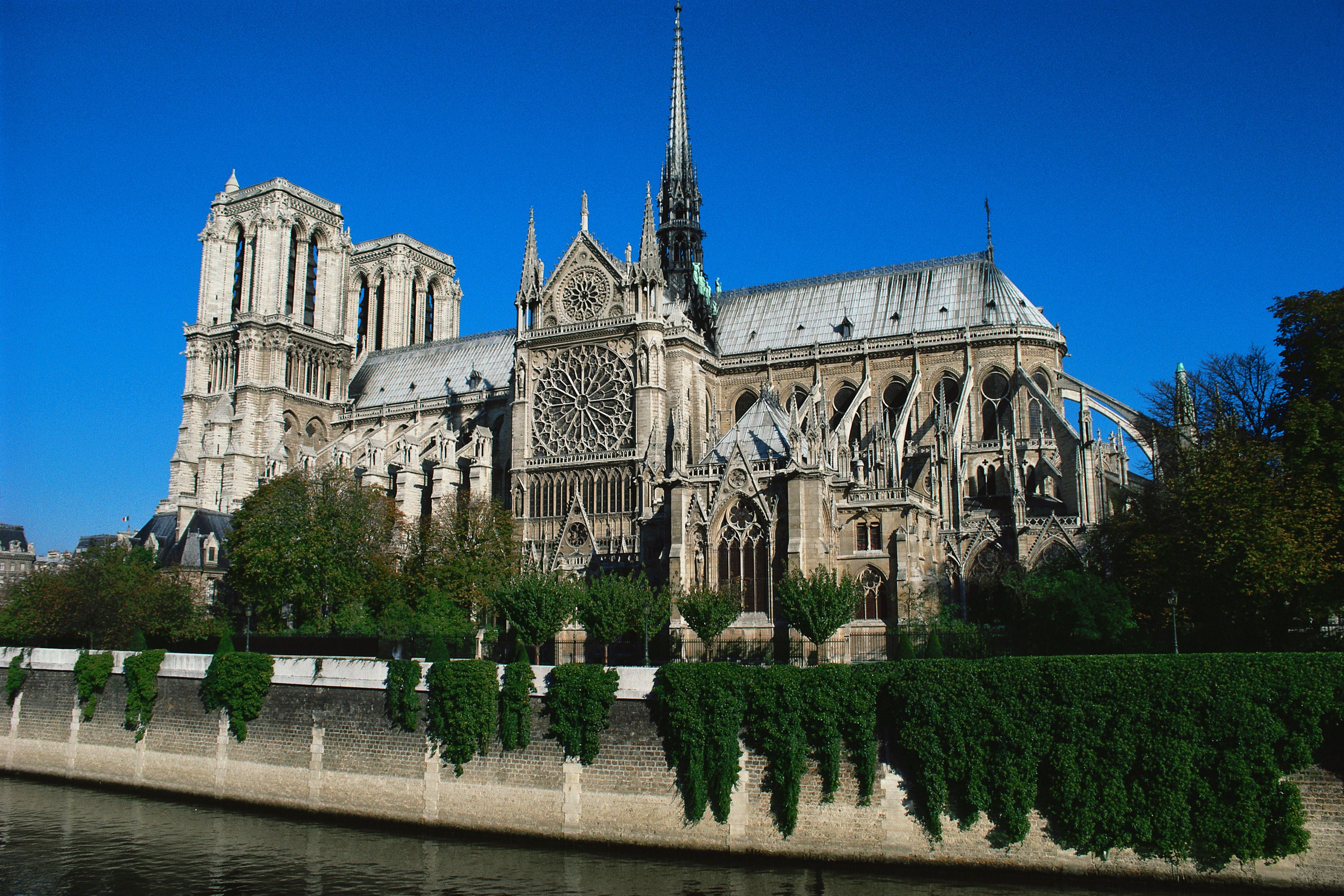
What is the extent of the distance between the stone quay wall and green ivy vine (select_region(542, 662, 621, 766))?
29cm

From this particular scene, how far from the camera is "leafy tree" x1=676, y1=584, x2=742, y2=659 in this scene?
1243 inches

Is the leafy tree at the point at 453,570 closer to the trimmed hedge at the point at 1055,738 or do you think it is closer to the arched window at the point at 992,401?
the trimmed hedge at the point at 1055,738

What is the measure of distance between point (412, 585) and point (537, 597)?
13.1 m

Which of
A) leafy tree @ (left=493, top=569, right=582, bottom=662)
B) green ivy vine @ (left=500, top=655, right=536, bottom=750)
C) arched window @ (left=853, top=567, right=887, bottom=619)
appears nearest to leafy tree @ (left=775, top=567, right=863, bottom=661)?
arched window @ (left=853, top=567, right=887, bottom=619)

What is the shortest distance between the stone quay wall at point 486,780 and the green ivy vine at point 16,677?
3.62 ft

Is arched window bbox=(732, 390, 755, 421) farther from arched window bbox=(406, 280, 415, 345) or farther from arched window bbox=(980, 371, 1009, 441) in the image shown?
arched window bbox=(406, 280, 415, 345)

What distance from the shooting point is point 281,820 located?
31391mm

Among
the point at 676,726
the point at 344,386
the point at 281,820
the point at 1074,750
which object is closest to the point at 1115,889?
the point at 1074,750

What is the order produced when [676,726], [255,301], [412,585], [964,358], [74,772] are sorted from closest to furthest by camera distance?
[676,726] < [74,772] < [412,585] < [964,358] < [255,301]

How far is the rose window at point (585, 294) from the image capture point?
54625mm

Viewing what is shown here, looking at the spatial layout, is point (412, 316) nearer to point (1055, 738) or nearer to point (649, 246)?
point (649, 246)

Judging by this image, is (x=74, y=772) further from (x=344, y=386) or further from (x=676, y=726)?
(x=344, y=386)

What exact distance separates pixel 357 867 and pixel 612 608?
10211mm

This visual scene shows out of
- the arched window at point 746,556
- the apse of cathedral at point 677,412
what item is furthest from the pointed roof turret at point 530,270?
the arched window at point 746,556
